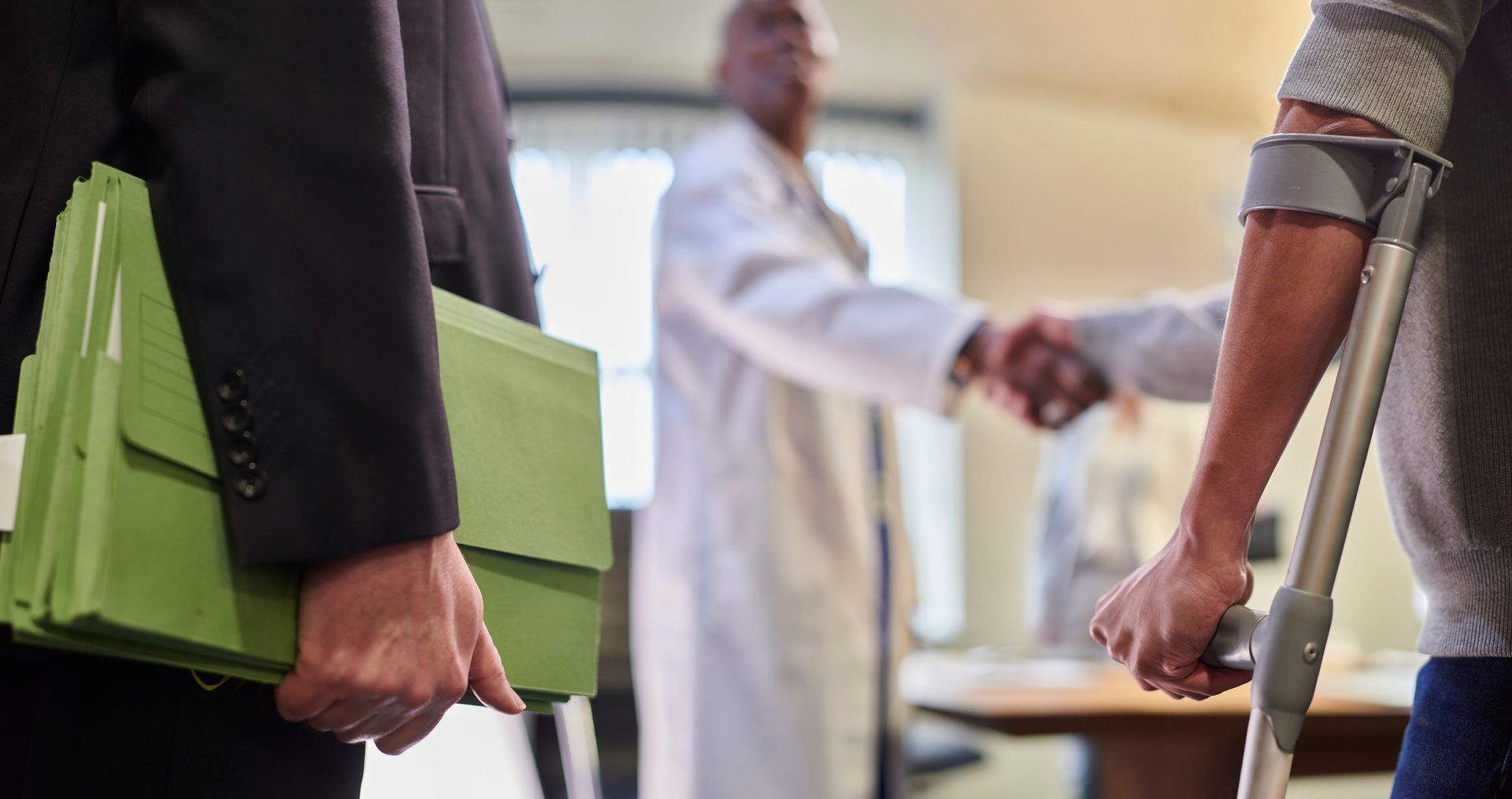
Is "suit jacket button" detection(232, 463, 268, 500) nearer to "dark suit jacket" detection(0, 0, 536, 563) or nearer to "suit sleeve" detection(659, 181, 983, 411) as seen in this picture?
"dark suit jacket" detection(0, 0, 536, 563)

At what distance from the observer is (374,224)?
56 centimetres

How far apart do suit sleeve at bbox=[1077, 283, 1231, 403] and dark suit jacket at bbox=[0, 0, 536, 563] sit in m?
0.95

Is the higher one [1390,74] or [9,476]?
[1390,74]

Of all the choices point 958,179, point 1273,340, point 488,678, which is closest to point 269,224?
point 488,678

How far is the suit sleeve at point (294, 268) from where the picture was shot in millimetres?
525

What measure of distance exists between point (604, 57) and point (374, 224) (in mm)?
4662

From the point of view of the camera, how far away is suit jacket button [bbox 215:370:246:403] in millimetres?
522

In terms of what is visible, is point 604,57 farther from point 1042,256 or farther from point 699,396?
point 699,396

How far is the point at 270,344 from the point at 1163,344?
4.10ft

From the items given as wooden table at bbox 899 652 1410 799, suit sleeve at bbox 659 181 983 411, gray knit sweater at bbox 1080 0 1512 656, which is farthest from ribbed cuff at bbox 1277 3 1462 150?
suit sleeve at bbox 659 181 983 411

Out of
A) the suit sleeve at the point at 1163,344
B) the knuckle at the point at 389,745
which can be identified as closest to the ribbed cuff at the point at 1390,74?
the knuckle at the point at 389,745

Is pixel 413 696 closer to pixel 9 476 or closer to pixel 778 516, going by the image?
pixel 9 476

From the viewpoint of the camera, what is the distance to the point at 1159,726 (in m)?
1.63

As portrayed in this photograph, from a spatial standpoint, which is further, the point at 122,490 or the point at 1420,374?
the point at 1420,374
